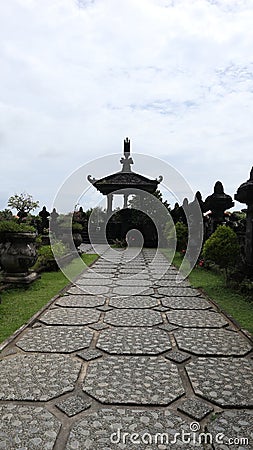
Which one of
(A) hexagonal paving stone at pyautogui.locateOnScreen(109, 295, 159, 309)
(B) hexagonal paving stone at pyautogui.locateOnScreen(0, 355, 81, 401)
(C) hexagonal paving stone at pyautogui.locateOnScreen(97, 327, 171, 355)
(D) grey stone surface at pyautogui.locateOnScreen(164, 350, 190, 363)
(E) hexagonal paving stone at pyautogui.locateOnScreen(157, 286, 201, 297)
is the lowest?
(B) hexagonal paving stone at pyautogui.locateOnScreen(0, 355, 81, 401)

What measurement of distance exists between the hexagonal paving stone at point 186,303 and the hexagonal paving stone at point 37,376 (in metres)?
2.31

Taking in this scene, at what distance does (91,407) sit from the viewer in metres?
2.03

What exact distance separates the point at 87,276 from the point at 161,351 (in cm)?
477

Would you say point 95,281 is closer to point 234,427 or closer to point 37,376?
point 37,376

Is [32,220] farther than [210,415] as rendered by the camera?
Yes

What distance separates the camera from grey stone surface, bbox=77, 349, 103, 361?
2.82 m

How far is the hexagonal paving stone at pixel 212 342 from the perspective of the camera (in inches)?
118

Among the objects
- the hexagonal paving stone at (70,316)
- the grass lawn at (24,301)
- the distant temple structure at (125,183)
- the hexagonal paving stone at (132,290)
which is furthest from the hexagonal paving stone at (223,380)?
the distant temple structure at (125,183)

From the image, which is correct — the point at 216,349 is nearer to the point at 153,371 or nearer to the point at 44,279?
the point at 153,371

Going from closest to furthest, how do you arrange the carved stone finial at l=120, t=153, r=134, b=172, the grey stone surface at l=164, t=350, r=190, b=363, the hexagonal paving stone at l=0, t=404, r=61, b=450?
1. the hexagonal paving stone at l=0, t=404, r=61, b=450
2. the grey stone surface at l=164, t=350, r=190, b=363
3. the carved stone finial at l=120, t=153, r=134, b=172

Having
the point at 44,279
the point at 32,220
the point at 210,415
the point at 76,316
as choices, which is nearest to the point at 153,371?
the point at 210,415

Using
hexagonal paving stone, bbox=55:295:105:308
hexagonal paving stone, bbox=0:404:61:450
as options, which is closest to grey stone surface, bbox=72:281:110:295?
hexagonal paving stone, bbox=55:295:105:308

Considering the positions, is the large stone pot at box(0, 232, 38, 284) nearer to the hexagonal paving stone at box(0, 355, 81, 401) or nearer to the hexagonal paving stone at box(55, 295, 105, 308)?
the hexagonal paving stone at box(55, 295, 105, 308)

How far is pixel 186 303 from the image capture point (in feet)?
16.2
